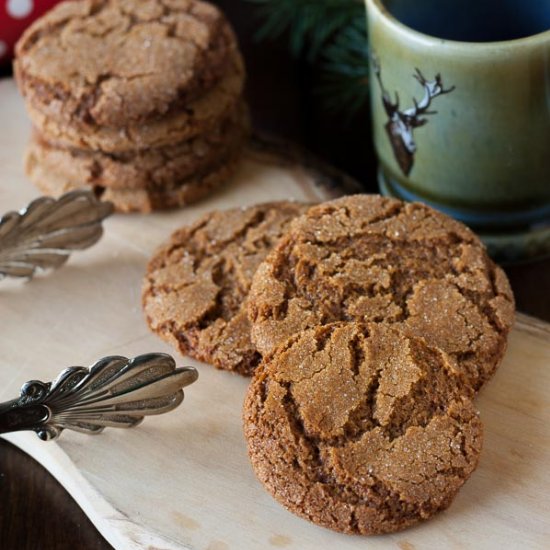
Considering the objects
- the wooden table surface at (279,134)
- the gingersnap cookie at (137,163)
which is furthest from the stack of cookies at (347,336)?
the wooden table surface at (279,134)

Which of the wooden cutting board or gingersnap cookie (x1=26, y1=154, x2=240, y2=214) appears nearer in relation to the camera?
the wooden cutting board

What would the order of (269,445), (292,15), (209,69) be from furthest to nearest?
(292,15) < (209,69) < (269,445)

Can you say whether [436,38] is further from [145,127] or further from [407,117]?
[145,127]

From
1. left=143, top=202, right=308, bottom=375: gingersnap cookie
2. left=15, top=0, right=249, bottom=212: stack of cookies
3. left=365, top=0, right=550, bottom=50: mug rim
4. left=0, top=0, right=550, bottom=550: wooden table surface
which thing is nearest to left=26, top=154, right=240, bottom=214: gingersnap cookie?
left=15, top=0, right=249, bottom=212: stack of cookies

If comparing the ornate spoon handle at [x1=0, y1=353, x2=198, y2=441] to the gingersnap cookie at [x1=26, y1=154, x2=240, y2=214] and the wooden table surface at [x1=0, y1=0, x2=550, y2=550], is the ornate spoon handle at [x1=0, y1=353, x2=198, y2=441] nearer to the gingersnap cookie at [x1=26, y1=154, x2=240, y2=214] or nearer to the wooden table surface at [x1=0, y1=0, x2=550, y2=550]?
the wooden table surface at [x1=0, y1=0, x2=550, y2=550]

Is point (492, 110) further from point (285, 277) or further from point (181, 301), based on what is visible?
point (181, 301)

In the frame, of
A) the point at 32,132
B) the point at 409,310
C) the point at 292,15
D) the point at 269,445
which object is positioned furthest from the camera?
the point at 292,15

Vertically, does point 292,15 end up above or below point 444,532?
above

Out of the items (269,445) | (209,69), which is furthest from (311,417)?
(209,69)
